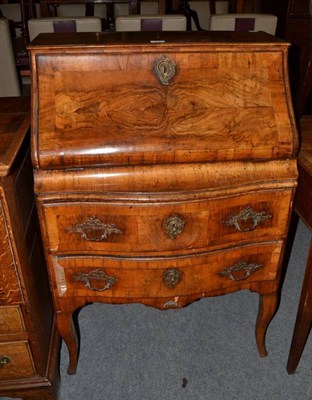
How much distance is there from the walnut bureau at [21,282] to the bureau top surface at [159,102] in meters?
0.15

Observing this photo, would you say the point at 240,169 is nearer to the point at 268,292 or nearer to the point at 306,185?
the point at 306,185

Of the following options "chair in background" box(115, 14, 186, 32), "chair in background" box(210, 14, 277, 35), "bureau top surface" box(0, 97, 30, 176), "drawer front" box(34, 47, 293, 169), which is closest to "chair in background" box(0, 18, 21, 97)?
"chair in background" box(115, 14, 186, 32)

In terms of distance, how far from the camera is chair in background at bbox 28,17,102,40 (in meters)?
3.63

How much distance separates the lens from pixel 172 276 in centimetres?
146

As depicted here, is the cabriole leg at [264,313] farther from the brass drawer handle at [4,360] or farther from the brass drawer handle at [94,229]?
the brass drawer handle at [4,360]

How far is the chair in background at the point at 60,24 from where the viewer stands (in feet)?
11.9

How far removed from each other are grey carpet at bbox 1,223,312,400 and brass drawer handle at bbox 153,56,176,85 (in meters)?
1.23

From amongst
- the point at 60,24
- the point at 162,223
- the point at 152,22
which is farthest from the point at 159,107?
the point at 60,24

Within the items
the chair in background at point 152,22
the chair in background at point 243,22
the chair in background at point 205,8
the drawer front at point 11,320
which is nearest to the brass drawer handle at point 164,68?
the drawer front at point 11,320

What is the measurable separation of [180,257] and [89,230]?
322 millimetres

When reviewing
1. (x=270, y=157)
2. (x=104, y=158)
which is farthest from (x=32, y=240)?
(x=270, y=157)

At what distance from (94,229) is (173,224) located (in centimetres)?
25

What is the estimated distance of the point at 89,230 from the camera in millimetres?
1339

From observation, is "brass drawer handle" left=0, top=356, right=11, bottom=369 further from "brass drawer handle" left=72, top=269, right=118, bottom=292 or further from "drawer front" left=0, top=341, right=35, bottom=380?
"brass drawer handle" left=72, top=269, right=118, bottom=292
